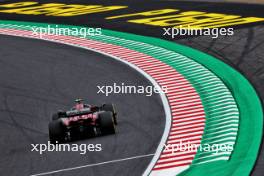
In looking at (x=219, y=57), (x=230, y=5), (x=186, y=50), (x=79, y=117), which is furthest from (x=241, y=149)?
(x=230, y=5)

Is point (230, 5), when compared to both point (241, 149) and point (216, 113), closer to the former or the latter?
point (216, 113)

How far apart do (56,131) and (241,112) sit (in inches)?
185

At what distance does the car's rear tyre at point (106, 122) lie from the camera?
15.3 m

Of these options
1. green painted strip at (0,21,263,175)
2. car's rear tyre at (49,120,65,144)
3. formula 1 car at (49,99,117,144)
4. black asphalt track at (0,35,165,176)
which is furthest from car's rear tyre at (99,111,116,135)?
green painted strip at (0,21,263,175)

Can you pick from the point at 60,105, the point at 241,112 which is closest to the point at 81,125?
the point at 60,105

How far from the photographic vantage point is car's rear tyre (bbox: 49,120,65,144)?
15.3 m

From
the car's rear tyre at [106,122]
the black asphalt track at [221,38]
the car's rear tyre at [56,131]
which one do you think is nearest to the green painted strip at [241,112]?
the black asphalt track at [221,38]

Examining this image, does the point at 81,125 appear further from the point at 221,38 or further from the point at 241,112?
the point at 221,38

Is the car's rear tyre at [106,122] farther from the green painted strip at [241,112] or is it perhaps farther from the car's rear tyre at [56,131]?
the green painted strip at [241,112]

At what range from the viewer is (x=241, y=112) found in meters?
16.7

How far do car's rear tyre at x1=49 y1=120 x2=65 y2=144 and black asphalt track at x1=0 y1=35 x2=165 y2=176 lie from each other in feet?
1.32

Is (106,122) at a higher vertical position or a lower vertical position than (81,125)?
higher

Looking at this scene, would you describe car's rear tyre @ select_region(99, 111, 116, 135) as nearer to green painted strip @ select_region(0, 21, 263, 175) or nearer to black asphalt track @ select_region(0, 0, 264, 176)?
green painted strip @ select_region(0, 21, 263, 175)

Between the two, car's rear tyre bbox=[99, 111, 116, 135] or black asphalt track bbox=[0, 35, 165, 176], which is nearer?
black asphalt track bbox=[0, 35, 165, 176]
